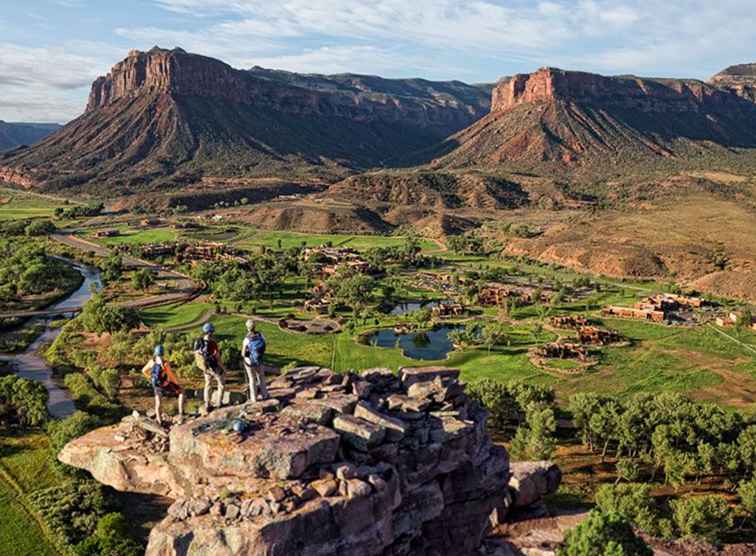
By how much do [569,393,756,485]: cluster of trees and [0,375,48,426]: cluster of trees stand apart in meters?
50.2

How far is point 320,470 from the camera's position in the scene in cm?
2108

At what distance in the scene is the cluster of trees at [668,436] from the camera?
45531mm

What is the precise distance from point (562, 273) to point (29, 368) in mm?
107090

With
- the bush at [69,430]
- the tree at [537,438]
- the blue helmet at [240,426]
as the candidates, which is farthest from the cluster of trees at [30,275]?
the blue helmet at [240,426]

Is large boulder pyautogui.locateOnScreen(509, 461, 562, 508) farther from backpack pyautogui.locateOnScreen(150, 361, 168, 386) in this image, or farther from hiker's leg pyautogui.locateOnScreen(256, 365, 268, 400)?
backpack pyautogui.locateOnScreen(150, 361, 168, 386)

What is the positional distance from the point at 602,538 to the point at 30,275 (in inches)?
4453

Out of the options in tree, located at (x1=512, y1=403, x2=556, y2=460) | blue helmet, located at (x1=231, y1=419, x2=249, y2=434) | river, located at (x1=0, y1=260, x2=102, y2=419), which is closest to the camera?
blue helmet, located at (x1=231, y1=419, x2=249, y2=434)

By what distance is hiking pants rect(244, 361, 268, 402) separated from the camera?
2550cm

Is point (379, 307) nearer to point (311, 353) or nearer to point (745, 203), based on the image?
point (311, 353)

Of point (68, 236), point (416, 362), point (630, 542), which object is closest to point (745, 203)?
point (416, 362)

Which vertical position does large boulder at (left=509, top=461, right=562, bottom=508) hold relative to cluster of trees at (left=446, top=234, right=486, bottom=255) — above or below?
below

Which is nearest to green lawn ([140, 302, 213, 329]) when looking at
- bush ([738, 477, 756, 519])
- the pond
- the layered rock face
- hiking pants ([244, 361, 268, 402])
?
the pond

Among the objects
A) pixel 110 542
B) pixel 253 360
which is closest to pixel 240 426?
pixel 253 360

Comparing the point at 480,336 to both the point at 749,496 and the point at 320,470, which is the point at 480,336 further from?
the point at 320,470
